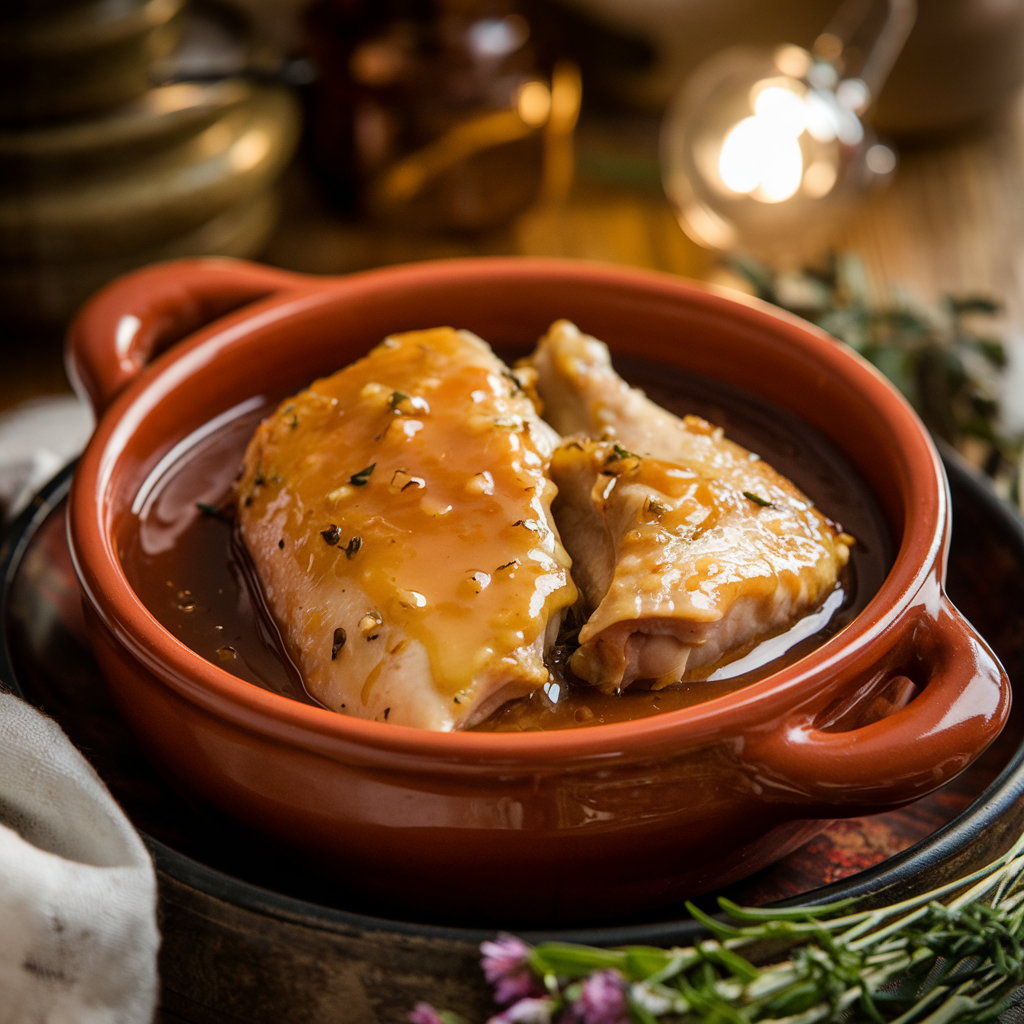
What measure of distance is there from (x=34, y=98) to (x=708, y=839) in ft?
8.55

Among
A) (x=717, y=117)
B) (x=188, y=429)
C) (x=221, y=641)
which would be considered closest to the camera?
(x=221, y=641)

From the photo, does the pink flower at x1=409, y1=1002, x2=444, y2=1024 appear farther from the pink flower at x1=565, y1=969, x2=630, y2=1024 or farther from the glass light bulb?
the glass light bulb

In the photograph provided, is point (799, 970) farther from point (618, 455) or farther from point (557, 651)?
point (618, 455)

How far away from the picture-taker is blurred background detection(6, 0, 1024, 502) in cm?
302

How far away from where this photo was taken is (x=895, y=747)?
1211mm

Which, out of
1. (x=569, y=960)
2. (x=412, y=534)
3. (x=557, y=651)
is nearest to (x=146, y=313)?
(x=412, y=534)

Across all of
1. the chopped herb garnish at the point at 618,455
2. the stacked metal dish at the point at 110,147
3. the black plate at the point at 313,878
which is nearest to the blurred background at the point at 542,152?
the stacked metal dish at the point at 110,147

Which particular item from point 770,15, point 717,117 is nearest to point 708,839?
point 717,117

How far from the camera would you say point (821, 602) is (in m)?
1.48

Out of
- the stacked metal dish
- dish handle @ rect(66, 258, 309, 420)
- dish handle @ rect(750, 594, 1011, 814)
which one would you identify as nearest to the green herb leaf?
dish handle @ rect(750, 594, 1011, 814)

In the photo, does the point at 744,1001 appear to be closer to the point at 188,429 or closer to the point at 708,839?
the point at 708,839

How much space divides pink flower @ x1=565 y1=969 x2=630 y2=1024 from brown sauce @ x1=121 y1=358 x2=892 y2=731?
287 millimetres

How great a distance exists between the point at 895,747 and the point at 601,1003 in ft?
1.28

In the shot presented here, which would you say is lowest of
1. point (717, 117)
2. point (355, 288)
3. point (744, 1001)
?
point (717, 117)
